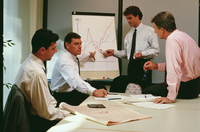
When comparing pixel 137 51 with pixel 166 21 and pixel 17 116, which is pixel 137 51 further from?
pixel 17 116

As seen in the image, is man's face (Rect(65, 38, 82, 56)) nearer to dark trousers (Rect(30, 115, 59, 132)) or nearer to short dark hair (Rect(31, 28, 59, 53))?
short dark hair (Rect(31, 28, 59, 53))

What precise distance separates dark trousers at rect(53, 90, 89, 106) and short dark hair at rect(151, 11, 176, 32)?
1.24 metres

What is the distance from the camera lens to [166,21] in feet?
5.85

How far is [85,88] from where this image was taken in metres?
1.97

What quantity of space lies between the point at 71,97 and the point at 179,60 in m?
1.39

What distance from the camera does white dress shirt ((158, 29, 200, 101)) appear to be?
1.60 metres

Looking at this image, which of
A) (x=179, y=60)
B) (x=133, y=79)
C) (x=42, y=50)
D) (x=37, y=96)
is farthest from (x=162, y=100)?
(x=133, y=79)

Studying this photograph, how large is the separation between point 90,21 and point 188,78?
2267mm

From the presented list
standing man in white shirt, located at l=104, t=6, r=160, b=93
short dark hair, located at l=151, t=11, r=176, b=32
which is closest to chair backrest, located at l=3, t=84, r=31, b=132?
short dark hair, located at l=151, t=11, r=176, b=32

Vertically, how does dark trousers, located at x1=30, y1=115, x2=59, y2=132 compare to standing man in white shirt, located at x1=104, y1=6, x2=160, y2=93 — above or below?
below

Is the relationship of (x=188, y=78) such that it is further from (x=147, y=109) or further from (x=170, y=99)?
(x=147, y=109)

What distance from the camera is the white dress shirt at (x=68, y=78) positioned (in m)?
2.03

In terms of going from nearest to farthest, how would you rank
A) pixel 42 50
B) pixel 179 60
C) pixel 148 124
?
1. pixel 148 124
2. pixel 179 60
3. pixel 42 50

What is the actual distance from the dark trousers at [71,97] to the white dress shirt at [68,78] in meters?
0.07
